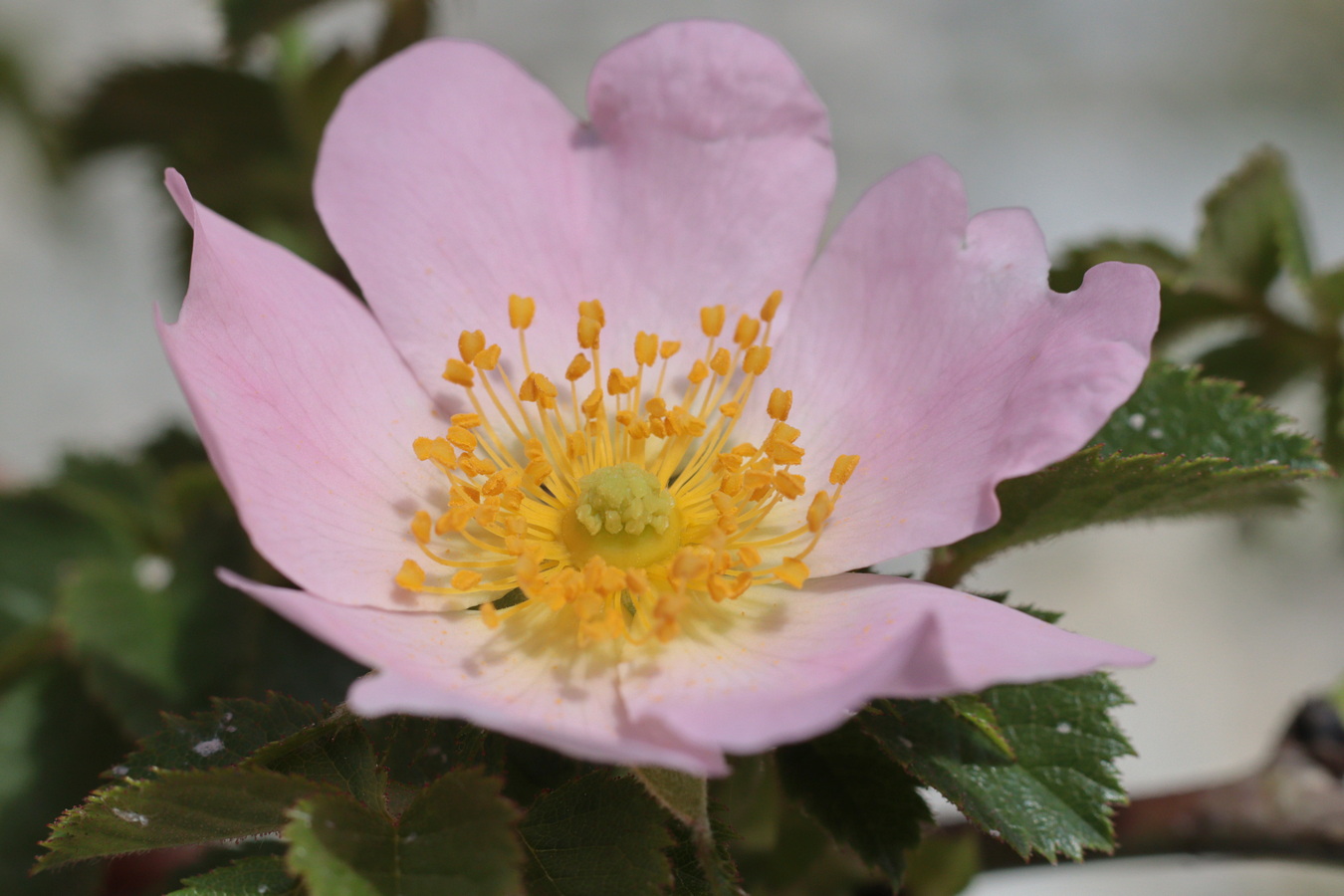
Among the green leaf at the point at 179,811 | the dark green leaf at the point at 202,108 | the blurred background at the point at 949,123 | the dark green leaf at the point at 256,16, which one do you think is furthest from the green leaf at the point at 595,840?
the blurred background at the point at 949,123

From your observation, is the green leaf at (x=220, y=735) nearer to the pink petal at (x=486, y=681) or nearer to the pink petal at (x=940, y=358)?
the pink petal at (x=486, y=681)

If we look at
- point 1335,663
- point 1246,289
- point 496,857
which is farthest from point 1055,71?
point 496,857

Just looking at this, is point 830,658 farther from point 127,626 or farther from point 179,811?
point 127,626

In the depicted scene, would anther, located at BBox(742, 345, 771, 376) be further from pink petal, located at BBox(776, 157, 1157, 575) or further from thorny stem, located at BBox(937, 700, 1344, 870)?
thorny stem, located at BBox(937, 700, 1344, 870)

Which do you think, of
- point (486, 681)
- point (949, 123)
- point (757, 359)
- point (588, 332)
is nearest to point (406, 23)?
point (588, 332)

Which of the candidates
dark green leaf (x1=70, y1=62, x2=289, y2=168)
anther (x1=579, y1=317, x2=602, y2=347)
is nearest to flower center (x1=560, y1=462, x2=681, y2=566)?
anther (x1=579, y1=317, x2=602, y2=347)

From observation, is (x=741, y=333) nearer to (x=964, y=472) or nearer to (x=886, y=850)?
(x=964, y=472)
